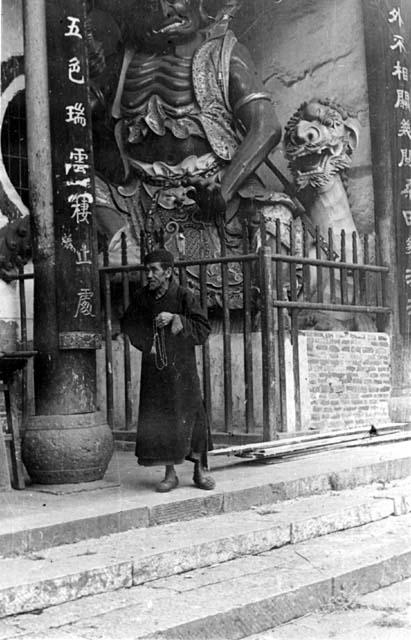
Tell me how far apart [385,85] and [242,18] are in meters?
2.30

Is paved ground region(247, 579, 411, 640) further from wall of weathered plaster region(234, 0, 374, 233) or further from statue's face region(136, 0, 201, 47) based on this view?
statue's face region(136, 0, 201, 47)

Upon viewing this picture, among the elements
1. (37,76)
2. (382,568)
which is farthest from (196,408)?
(37,76)

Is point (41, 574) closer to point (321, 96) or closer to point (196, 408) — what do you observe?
point (196, 408)

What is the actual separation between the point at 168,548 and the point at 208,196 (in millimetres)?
7011

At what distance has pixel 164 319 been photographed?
6.55m

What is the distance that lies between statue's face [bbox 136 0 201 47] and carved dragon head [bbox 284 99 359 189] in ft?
6.40

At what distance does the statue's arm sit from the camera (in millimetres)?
11664

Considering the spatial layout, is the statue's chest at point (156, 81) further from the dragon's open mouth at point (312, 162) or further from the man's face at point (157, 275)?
the man's face at point (157, 275)

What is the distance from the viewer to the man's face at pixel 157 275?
21.8 ft

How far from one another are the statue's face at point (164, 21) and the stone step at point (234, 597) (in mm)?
7761

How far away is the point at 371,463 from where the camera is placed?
8.04 m

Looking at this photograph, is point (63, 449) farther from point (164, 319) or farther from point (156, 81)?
point (156, 81)

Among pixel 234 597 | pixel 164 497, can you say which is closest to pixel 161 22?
pixel 164 497

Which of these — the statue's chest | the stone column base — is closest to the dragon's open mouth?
the statue's chest
